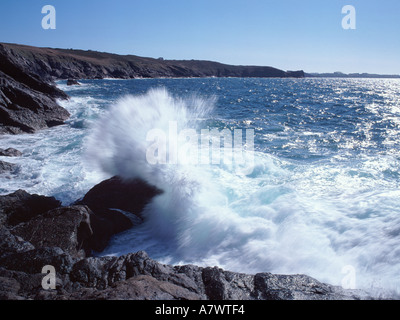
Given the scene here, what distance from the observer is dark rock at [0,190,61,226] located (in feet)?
13.3

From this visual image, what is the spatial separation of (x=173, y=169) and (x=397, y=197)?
4.54 m

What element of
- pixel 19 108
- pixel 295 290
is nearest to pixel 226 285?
pixel 295 290

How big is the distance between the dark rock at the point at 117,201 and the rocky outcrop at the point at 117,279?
1.00m

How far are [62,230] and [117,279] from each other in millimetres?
1404

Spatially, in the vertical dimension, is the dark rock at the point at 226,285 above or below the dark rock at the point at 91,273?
below

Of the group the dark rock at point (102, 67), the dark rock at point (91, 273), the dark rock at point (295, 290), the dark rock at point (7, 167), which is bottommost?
the dark rock at point (295, 290)

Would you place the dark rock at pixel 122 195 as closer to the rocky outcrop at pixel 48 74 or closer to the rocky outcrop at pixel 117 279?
the rocky outcrop at pixel 117 279

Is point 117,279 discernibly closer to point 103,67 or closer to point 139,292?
point 139,292

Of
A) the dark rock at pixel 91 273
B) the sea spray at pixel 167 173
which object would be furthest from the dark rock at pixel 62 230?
the sea spray at pixel 167 173

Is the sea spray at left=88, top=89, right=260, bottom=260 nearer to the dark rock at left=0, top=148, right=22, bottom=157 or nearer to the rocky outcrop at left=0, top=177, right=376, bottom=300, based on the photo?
the rocky outcrop at left=0, top=177, right=376, bottom=300

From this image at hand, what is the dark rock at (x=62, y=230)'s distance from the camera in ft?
11.3

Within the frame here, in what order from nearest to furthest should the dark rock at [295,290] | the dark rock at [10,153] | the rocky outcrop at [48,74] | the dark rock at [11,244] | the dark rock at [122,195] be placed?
the dark rock at [295,290]
the dark rock at [11,244]
the dark rock at [122,195]
the dark rock at [10,153]
the rocky outcrop at [48,74]

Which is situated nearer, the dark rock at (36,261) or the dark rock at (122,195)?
the dark rock at (36,261)
